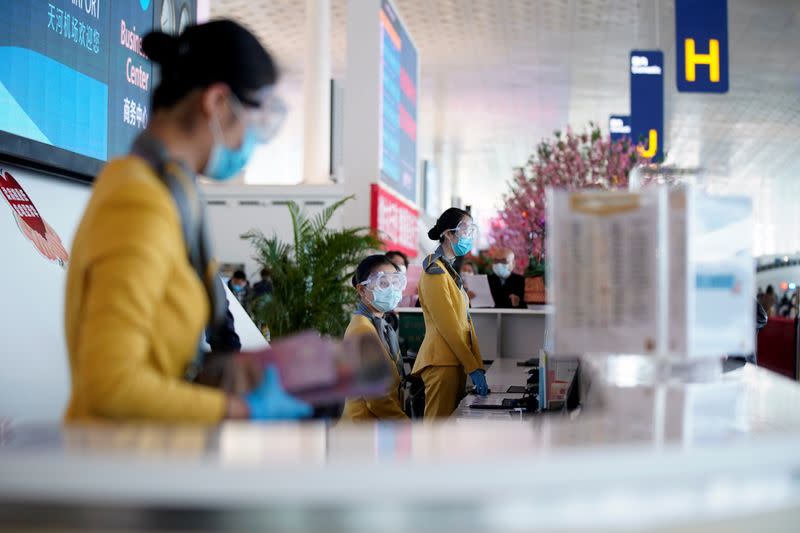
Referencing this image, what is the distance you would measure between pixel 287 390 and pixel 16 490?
1.63 feet

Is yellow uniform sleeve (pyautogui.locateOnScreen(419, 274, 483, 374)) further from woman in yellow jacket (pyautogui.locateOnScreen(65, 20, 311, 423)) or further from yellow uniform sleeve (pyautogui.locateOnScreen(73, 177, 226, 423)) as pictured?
yellow uniform sleeve (pyautogui.locateOnScreen(73, 177, 226, 423))

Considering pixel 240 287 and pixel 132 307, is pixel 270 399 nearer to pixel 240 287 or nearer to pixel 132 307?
pixel 132 307

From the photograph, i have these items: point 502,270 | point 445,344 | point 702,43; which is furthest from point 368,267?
point 702,43

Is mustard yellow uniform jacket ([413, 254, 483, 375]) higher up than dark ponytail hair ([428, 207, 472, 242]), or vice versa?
dark ponytail hair ([428, 207, 472, 242])

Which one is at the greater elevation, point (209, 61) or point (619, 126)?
point (619, 126)

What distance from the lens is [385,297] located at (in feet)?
15.3

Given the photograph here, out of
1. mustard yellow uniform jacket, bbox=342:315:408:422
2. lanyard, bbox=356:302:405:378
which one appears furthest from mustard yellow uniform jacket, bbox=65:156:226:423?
lanyard, bbox=356:302:405:378

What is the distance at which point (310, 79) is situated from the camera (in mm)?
13414

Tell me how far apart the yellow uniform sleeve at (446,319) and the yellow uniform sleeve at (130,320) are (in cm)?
363

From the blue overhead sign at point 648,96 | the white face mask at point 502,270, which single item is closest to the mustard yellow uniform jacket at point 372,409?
the white face mask at point 502,270

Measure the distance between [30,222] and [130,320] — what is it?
8.84 ft

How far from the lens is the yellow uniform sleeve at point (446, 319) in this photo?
5.11 metres

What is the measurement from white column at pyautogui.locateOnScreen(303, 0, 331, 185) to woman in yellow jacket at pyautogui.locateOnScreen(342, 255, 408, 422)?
8487mm

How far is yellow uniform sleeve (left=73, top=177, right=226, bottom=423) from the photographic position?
4.71 ft
